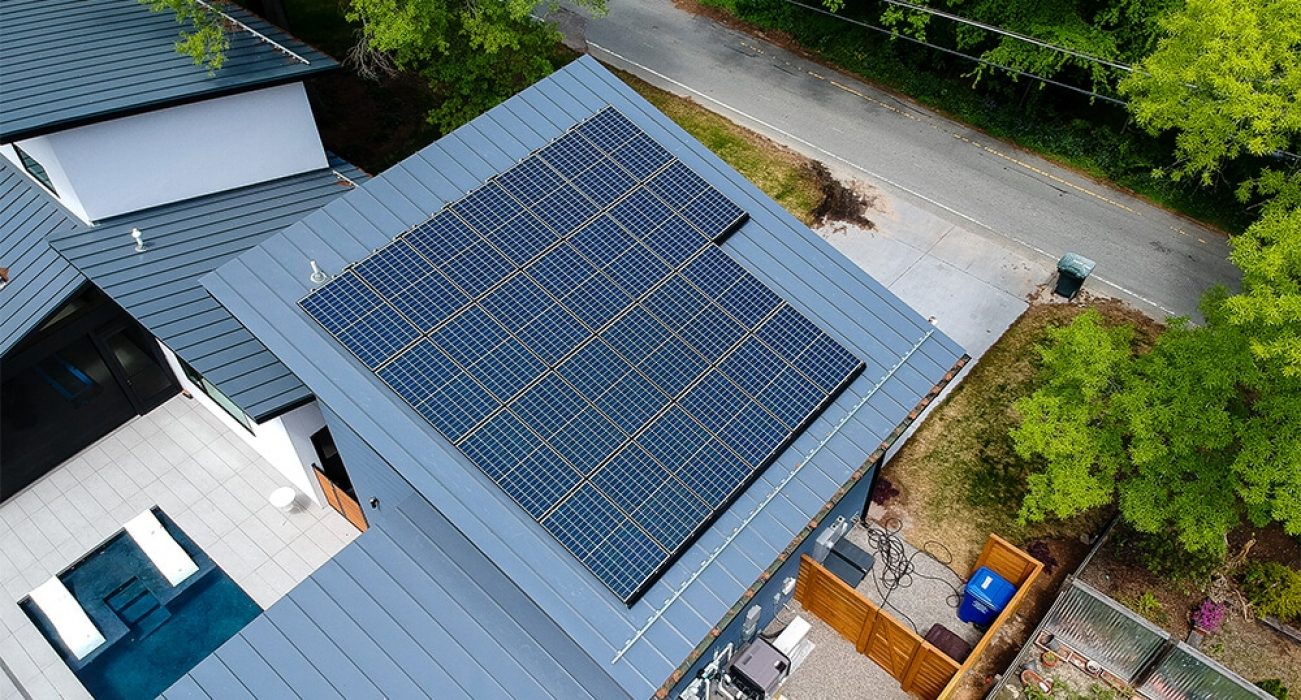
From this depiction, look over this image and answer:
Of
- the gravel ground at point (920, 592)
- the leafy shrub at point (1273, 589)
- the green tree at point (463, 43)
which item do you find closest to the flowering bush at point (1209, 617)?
the leafy shrub at point (1273, 589)

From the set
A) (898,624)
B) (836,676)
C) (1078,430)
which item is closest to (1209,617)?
(1078,430)

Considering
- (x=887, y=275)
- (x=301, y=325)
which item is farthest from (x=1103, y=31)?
(x=301, y=325)

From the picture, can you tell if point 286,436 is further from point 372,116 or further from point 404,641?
point 372,116

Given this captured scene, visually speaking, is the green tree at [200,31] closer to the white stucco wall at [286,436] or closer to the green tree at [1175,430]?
the white stucco wall at [286,436]

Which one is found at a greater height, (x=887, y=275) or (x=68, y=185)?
(x=68, y=185)

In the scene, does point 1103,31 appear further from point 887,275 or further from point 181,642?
point 181,642
